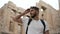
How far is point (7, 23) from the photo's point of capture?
597cm

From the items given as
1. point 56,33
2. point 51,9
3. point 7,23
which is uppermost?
point 51,9

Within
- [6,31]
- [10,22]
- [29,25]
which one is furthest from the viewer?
[10,22]

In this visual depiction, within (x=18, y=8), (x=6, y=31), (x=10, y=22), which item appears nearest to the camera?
(x=6, y=31)

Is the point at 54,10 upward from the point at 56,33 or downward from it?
upward

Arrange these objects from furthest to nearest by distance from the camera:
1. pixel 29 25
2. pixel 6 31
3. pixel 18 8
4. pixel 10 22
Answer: pixel 18 8
pixel 10 22
pixel 6 31
pixel 29 25

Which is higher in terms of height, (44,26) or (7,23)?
(44,26)

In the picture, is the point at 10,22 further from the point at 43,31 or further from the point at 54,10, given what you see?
the point at 43,31

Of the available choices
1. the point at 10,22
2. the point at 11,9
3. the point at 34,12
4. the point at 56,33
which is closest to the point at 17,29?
the point at 10,22

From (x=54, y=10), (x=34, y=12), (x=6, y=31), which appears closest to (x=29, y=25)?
(x=34, y=12)

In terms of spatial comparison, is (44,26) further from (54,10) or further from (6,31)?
(54,10)

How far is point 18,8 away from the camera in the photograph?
21.9 ft

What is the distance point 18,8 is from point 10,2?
1.77 feet

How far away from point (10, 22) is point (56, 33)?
186 centimetres

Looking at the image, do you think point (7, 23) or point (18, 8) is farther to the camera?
point (18, 8)
